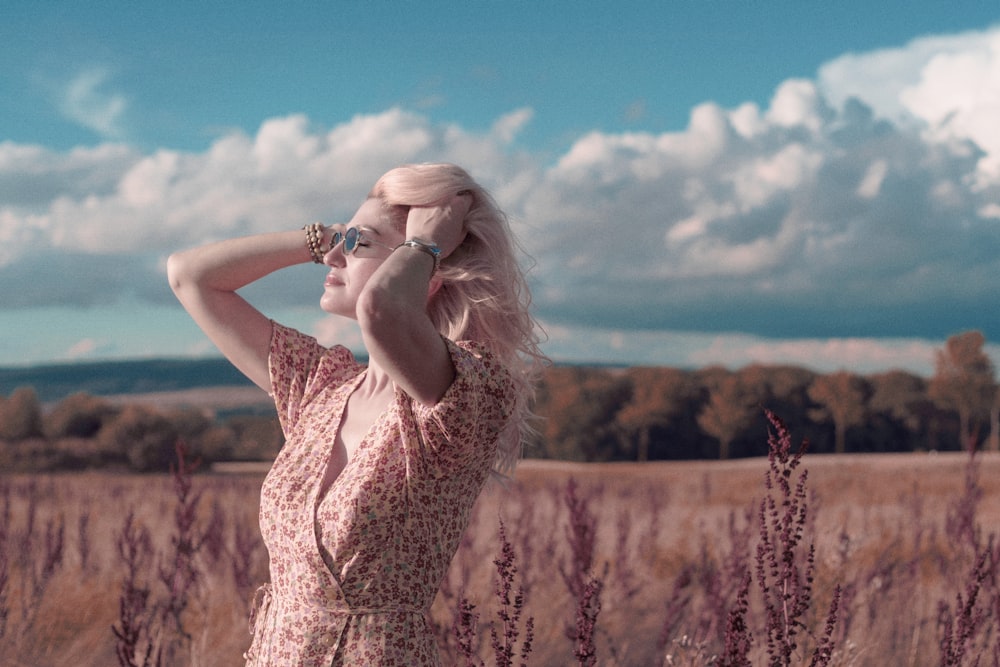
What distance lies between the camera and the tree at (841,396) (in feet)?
130

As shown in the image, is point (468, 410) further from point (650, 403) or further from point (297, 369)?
point (650, 403)

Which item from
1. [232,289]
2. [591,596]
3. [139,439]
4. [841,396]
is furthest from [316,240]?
[841,396]

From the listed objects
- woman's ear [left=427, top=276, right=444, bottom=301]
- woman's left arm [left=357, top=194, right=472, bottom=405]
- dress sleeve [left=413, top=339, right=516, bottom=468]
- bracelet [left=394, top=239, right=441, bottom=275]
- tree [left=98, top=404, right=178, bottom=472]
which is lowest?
tree [left=98, top=404, right=178, bottom=472]

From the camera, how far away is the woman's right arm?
92.9 inches

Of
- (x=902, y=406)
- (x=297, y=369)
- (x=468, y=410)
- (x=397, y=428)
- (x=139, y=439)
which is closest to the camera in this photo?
(x=468, y=410)

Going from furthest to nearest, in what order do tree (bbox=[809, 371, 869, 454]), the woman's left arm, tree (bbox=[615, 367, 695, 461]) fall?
1. tree (bbox=[809, 371, 869, 454])
2. tree (bbox=[615, 367, 695, 461])
3. the woman's left arm

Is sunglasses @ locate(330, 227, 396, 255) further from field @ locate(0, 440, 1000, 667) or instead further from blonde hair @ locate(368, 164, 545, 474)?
field @ locate(0, 440, 1000, 667)

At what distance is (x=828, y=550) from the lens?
4.43 meters

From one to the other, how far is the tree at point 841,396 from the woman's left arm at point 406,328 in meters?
40.5

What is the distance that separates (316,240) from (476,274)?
488 mm

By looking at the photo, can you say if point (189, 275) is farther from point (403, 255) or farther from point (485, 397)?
point (485, 397)

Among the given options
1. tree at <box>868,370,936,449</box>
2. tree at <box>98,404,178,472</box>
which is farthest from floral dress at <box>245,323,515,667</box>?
tree at <box>868,370,936,449</box>

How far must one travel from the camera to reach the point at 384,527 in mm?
1812

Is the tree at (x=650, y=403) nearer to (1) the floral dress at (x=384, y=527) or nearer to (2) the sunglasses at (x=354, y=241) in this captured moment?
(2) the sunglasses at (x=354, y=241)
